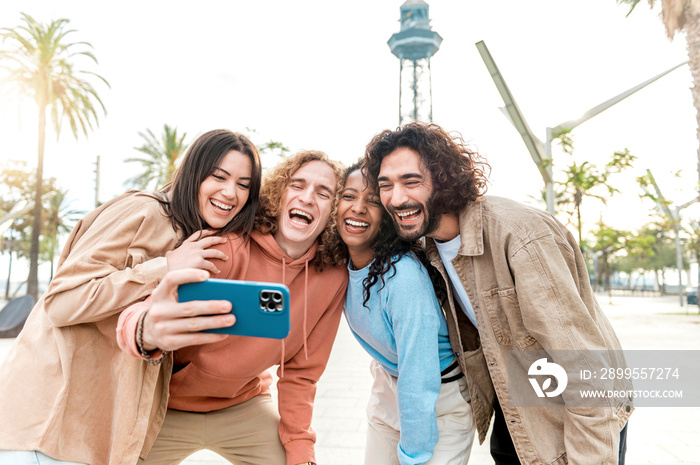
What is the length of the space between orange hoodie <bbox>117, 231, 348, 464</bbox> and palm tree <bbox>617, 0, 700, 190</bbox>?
16.8m

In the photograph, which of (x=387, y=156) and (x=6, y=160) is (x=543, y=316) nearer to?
(x=387, y=156)

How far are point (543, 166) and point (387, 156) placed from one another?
7069 millimetres

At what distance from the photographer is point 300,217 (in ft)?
10.3

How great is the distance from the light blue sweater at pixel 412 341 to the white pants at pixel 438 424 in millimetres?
170

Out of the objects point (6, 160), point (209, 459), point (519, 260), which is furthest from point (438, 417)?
point (6, 160)

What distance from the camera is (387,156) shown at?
10.1ft

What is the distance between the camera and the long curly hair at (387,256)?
111 inches

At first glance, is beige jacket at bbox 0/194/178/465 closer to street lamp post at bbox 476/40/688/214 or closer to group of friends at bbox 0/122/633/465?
group of friends at bbox 0/122/633/465

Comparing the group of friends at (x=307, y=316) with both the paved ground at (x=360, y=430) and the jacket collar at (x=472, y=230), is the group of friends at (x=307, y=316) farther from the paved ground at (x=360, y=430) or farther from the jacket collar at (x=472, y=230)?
the paved ground at (x=360, y=430)

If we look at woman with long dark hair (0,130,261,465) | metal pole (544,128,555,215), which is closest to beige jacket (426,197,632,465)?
woman with long dark hair (0,130,261,465)

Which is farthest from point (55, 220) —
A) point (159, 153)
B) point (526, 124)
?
point (526, 124)

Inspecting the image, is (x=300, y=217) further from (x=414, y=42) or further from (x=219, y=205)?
(x=414, y=42)

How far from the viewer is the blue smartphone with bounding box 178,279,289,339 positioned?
1.70 m

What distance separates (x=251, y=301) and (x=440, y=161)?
1.70m
